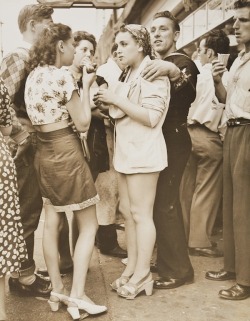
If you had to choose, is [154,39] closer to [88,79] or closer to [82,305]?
[88,79]

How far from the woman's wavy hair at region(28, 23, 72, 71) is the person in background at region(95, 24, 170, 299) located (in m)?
0.42

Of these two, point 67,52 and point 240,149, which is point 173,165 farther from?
point 67,52

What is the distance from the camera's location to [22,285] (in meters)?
3.54

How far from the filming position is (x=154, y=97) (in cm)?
318

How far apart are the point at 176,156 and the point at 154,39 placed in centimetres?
93

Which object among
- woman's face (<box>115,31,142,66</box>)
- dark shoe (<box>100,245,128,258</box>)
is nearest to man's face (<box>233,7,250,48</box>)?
woman's face (<box>115,31,142,66</box>)

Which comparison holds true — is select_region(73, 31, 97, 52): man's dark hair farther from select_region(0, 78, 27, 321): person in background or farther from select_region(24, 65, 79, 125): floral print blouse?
select_region(0, 78, 27, 321): person in background

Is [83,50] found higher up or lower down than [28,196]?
higher up

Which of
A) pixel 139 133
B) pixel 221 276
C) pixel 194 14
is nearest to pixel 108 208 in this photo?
pixel 221 276

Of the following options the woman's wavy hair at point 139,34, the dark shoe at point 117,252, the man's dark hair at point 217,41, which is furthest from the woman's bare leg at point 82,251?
the man's dark hair at point 217,41

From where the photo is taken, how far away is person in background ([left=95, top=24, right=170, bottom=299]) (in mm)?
3188

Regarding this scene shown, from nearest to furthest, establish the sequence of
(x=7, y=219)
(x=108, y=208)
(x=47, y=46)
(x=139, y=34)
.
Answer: (x=7, y=219)
(x=47, y=46)
(x=139, y=34)
(x=108, y=208)

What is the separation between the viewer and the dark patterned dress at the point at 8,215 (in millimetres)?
2746

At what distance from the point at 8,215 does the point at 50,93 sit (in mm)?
777
